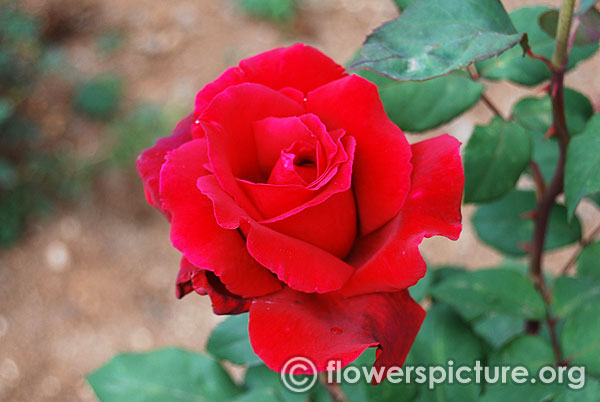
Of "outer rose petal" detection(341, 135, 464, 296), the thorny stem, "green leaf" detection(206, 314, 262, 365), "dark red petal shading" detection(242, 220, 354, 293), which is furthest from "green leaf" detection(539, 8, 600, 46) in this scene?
→ "green leaf" detection(206, 314, 262, 365)

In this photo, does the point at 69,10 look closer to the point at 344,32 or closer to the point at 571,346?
the point at 344,32

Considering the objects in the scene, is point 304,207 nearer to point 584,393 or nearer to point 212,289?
point 212,289

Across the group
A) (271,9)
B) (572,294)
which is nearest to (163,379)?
(572,294)

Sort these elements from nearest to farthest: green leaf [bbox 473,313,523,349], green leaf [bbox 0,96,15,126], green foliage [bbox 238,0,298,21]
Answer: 1. green leaf [bbox 473,313,523,349]
2. green leaf [bbox 0,96,15,126]
3. green foliage [bbox 238,0,298,21]

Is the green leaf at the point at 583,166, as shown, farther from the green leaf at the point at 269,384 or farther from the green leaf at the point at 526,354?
the green leaf at the point at 269,384

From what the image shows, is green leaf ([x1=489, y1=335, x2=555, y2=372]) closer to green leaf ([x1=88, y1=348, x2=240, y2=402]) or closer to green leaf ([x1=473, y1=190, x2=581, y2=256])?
green leaf ([x1=473, y1=190, x2=581, y2=256])
